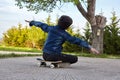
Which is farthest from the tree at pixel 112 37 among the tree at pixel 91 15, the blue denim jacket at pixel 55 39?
the blue denim jacket at pixel 55 39

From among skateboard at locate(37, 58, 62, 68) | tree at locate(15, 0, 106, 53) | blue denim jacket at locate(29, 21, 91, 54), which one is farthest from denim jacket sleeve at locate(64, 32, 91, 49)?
tree at locate(15, 0, 106, 53)

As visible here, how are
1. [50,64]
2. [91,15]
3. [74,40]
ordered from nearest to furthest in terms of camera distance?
[50,64]
[74,40]
[91,15]

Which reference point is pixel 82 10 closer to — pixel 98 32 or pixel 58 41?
pixel 98 32

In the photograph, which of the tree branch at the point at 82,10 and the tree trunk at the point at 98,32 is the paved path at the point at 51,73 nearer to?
the tree branch at the point at 82,10

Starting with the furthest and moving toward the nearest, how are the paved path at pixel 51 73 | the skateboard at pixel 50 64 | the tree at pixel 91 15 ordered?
the tree at pixel 91 15, the skateboard at pixel 50 64, the paved path at pixel 51 73

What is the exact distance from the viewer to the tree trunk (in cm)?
2917

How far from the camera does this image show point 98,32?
29312 mm

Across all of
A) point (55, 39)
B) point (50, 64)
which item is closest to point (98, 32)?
point (55, 39)

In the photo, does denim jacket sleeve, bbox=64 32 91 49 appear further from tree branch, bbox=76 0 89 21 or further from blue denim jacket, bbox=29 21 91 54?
tree branch, bbox=76 0 89 21

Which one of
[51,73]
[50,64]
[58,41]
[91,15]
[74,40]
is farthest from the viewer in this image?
[91,15]

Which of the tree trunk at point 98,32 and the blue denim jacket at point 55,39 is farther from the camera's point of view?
the tree trunk at point 98,32

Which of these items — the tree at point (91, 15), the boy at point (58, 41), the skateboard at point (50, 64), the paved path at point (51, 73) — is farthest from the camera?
the tree at point (91, 15)

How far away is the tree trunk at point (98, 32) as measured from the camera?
29173 millimetres

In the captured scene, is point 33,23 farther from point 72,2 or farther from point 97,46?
point 97,46
